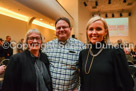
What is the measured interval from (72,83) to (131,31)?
449 inches

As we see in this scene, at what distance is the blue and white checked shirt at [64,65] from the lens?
1.28m

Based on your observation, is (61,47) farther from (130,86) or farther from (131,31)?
(131,31)

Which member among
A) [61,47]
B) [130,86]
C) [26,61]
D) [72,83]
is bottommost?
[72,83]

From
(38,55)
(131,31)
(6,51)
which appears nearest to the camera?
(38,55)

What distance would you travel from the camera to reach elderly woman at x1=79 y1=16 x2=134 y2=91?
898 mm

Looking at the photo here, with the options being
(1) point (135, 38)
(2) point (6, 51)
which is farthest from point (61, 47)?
(1) point (135, 38)

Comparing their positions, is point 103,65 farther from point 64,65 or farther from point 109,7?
point 109,7

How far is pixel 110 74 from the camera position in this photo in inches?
35.9

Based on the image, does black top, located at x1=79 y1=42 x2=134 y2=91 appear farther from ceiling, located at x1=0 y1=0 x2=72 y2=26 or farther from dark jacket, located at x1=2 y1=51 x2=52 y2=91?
ceiling, located at x1=0 y1=0 x2=72 y2=26

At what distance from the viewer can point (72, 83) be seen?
4.34 ft

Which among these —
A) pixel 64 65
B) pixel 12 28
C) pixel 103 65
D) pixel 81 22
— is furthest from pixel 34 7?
pixel 81 22

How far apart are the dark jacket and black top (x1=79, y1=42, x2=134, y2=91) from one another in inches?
20.9

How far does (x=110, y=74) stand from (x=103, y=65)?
0.27ft

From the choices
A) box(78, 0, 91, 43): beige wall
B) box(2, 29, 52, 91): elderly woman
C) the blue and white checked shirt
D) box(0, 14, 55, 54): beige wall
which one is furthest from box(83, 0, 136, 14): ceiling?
box(2, 29, 52, 91): elderly woman
